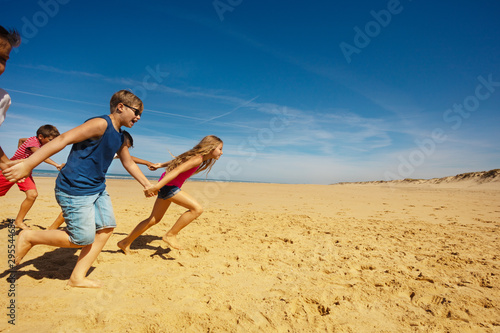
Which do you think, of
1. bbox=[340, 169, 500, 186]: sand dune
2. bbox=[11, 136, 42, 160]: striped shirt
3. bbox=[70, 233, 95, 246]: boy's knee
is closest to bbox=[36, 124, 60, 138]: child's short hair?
bbox=[11, 136, 42, 160]: striped shirt

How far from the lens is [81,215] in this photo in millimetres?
2383

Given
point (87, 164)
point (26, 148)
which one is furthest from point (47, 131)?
point (87, 164)

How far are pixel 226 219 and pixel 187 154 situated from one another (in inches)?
119

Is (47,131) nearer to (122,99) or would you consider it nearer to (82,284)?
(122,99)

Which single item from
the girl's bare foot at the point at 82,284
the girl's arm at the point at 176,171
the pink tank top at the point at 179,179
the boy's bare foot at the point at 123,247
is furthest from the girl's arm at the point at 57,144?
the boy's bare foot at the point at 123,247

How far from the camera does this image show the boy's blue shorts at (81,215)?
92.6 inches

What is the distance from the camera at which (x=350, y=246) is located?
166 inches

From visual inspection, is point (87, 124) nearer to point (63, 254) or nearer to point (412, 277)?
point (63, 254)

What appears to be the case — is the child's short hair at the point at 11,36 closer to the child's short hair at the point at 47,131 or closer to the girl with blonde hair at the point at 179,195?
the girl with blonde hair at the point at 179,195

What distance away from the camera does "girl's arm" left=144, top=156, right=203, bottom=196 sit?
10.6 feet

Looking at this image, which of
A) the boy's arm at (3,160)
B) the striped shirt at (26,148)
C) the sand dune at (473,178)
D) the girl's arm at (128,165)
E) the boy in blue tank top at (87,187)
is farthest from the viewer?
the sand dune at (473,178)

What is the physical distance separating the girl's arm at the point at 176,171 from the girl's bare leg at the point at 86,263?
0.70 meters

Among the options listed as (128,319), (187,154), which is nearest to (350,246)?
(187,154)

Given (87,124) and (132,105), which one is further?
(132,105)
